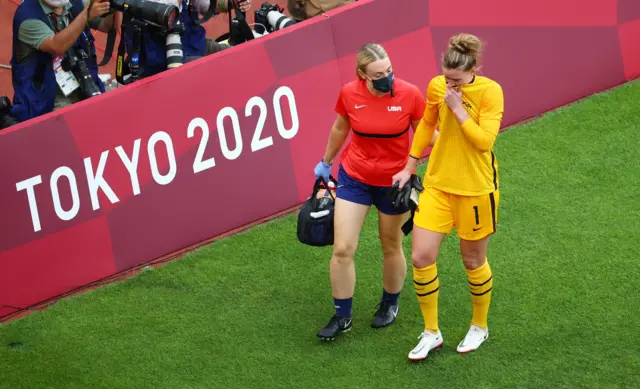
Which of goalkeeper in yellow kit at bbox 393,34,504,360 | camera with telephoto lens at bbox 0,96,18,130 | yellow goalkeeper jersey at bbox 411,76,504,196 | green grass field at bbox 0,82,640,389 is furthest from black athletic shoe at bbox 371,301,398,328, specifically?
camera with telephoto lens at bbox 0,96,18,130

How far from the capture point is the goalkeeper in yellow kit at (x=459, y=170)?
5930 mm

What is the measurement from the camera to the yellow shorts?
20.5 ft

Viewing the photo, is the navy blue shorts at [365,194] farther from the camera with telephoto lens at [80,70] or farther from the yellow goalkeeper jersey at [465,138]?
the camera with telephoto lens at [80,70]

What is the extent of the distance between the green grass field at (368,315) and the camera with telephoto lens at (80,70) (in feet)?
5.01

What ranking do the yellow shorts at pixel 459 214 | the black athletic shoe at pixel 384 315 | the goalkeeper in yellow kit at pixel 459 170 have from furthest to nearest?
1. the black athletic shoe at pixel 384 315
2. the yellow shorts at pixel 459 214
3. the goalkeeper in yellow kit at pixel 459 170

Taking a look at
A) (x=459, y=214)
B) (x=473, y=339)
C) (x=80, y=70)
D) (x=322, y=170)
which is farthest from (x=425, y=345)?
(x=80, y=70)

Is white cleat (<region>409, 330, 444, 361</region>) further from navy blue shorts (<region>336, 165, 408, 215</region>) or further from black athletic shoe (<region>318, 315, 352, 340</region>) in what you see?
navy blue shorts (<region>336, 165, 408, 215</region>)

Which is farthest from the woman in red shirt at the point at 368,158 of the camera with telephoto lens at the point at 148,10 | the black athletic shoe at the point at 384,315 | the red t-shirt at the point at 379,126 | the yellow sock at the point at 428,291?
the camera with telephoto lens at the point at 148,10

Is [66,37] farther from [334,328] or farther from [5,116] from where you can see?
[334,328]

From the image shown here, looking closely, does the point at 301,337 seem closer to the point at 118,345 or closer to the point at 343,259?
the point at 343,259

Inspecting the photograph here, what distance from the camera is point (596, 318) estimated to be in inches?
270

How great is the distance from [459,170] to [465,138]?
8.1 inches

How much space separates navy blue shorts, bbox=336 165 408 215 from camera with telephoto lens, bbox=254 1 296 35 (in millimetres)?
2695

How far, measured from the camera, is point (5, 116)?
817 cm
